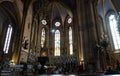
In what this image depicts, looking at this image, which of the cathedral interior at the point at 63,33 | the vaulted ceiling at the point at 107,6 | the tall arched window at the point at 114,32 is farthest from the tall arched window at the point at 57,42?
the tall arched window at the point at 114,32

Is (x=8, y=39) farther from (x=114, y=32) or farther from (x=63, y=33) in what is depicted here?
(x=114, y=32)

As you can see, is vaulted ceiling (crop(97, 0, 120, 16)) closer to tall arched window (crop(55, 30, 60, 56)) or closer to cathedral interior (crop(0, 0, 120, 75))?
cathedral interior (crop(0, 0, 120, 75))

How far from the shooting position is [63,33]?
2584 cm

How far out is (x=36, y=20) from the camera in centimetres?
2405

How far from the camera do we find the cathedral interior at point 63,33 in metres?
12.7

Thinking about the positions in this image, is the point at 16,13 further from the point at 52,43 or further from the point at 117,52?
the point at 117,52

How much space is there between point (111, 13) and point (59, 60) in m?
12.1

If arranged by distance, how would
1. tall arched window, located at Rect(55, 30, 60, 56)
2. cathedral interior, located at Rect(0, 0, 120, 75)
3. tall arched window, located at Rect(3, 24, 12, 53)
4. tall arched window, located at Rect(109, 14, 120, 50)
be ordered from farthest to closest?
tall arched window, located at Rect(55, 30, 60, 56), tall arched window, located at Rect(3, 24, 12, 53), tall arched window, located at Rect(109, 14, 120, 50), cathedral interior, located at Rect(0, 0, 120, 75)

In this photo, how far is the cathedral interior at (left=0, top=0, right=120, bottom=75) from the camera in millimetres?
12703

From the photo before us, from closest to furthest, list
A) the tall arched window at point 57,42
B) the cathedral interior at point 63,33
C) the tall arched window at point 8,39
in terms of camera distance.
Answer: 1. the cathedral interior at point 63,33
2. the tall arched window at point 8,39
3. the tall arched window at point 57,42

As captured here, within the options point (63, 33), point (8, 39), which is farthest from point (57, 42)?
point (8, 39)

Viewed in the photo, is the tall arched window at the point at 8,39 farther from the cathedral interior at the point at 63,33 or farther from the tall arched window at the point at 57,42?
the tall arched window at the point at 57,42

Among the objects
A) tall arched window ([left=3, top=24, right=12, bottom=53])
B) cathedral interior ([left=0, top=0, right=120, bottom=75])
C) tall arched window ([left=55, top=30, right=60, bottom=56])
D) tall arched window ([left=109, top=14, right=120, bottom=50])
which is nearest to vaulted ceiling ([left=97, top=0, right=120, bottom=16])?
cathedral interior ([left=0, top=0, right=120, bottom=75])

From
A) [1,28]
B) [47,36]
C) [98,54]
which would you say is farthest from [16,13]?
[98,54]
